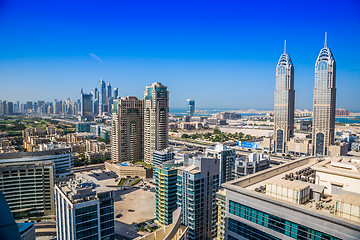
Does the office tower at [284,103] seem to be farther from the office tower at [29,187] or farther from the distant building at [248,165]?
the office tower at [29,187]

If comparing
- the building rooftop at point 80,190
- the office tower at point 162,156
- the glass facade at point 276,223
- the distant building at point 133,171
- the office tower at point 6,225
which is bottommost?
the distant building at point 133,171

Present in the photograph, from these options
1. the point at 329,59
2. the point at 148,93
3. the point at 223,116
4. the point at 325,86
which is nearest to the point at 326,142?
the point at 325,86

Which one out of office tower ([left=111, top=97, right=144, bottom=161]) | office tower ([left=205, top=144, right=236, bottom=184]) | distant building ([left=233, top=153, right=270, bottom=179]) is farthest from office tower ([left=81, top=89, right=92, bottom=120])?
distant building ([left=233, top=153, right=270, bottom=179])

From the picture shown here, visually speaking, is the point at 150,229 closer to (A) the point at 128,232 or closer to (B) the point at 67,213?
(A) the point at 128,232

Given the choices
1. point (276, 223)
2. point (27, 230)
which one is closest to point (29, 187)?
point (27, 230)

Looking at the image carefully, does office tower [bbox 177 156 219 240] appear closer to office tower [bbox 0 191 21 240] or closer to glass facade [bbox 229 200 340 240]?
glass facade [bbox 229 200 340 240]

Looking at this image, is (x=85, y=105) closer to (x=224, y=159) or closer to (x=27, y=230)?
(x=224, y=159)

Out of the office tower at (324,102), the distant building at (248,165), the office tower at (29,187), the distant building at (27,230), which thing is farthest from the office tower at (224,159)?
the office tower at (324,102)
